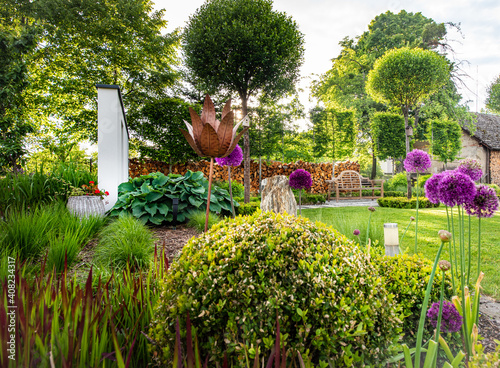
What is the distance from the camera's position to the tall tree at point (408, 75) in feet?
30.2

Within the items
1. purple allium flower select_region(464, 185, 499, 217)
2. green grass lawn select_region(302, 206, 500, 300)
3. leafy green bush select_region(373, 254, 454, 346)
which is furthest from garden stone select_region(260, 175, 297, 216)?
purple allium flower select_region(464, 185, 499, 217)

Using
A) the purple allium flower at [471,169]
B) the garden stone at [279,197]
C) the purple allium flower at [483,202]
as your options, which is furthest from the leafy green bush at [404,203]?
the purple allium flower at [483,202]

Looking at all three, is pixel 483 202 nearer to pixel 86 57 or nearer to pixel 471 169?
pixel 471 169

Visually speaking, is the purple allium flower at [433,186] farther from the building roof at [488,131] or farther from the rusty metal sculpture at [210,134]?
the building roof at [488,131]

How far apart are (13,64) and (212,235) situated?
874 centimetres

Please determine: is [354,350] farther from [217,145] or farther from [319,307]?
[217,145]

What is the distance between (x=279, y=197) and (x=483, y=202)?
3191 mm

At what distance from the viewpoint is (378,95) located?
10508mm

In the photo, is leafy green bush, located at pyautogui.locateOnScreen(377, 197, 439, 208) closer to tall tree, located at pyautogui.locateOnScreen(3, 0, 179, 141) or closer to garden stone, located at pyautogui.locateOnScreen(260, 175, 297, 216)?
garden stone, located at pyautogui.locateOnScreen(260, 175, 297, 216)

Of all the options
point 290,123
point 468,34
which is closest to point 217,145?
point 290,123

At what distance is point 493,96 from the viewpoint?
2834 cm

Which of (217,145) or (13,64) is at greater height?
(13,64)

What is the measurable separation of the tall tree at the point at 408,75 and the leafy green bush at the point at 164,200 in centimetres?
801

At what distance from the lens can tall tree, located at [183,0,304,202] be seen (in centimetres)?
770
